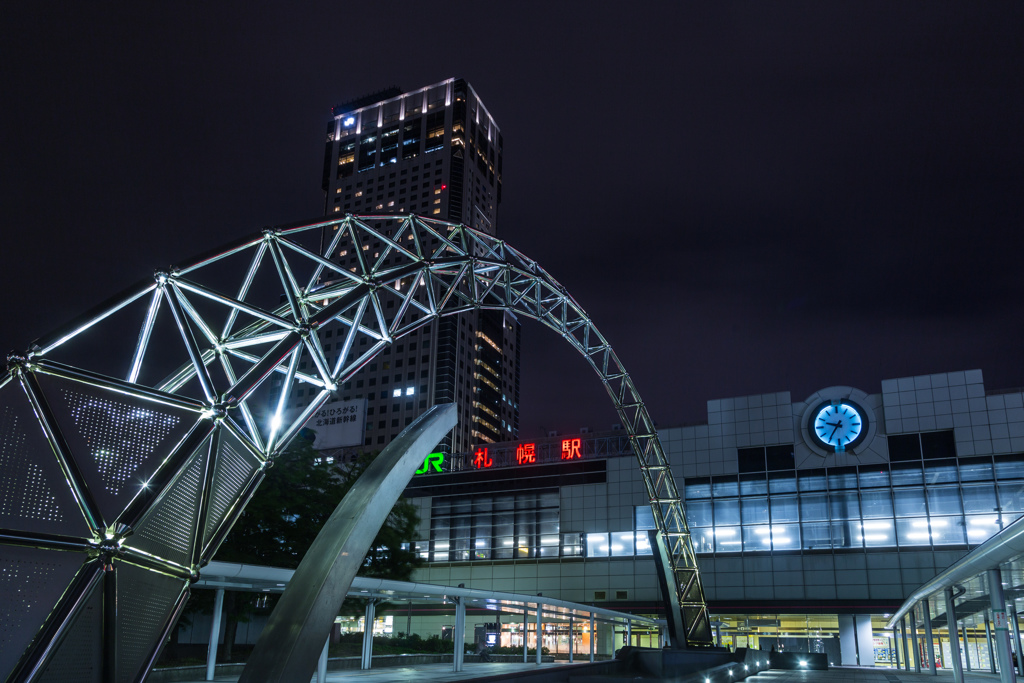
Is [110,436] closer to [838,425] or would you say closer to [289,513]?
[289,513]

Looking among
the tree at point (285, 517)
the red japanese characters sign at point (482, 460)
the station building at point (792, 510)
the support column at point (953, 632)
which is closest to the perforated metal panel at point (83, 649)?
the tree at point (285, 517)

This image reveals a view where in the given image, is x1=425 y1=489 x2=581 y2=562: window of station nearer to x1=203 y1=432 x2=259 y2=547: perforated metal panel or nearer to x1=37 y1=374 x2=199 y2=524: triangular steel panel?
x1=203 y1=432 x2=259 y2=547: perforated metal panel

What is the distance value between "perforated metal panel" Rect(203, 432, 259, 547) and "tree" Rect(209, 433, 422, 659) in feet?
52.6

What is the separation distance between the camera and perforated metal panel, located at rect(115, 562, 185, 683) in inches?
314

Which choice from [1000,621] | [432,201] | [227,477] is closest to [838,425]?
[1000,621]

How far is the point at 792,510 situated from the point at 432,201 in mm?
115103

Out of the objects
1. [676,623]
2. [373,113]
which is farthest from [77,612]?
[373,113]

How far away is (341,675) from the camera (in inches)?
833

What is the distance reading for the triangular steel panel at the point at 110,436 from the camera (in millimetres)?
7844

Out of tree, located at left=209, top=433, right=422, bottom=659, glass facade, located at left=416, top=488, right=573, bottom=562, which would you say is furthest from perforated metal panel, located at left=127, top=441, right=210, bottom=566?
glass facade, located at left=416, top=488, right=573, bottom=562

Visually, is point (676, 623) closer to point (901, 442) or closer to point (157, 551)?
point (901, 442)

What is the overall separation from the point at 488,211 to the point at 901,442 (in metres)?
125

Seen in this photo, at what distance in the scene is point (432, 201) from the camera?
15250cm

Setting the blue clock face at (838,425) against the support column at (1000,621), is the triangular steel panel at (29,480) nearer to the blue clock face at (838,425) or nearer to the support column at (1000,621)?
the support column at (1000,621)
